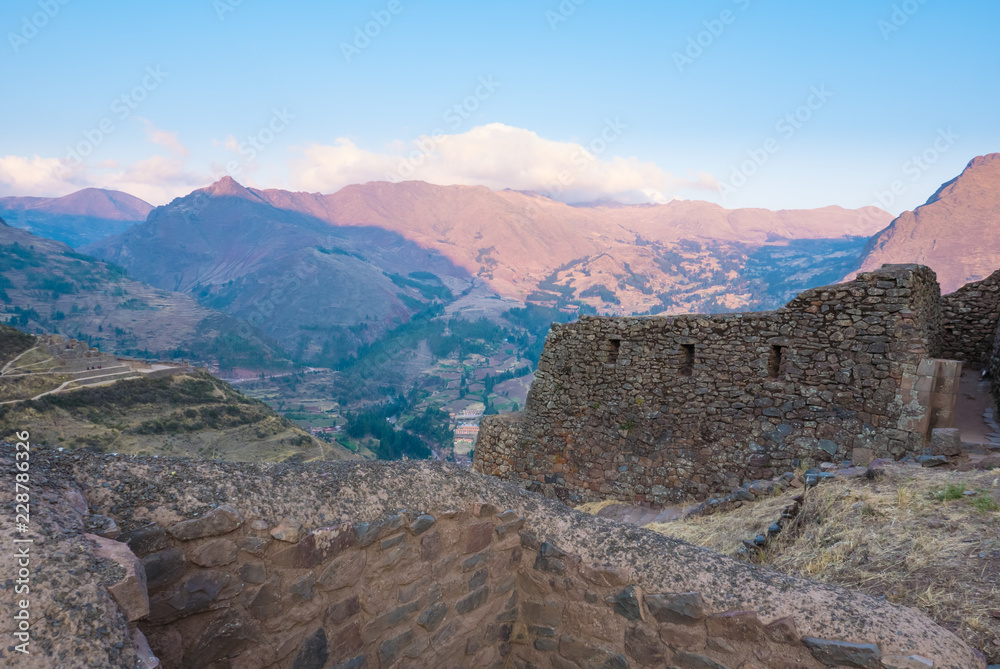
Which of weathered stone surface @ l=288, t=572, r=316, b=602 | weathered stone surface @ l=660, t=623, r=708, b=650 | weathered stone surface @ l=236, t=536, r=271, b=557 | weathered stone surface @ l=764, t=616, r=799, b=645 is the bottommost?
weathered stone surface @ l=660, t=623, r=708, b=650

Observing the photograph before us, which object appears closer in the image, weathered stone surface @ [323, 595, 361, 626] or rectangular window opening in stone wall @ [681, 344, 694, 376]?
weathered stone surface @ [323, 595, 361, 626]

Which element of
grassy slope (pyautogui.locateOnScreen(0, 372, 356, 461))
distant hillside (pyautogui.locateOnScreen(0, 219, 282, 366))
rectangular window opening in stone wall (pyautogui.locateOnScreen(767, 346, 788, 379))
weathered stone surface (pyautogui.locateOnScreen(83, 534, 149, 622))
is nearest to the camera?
weathered stone surface (pyautogui.locateOnScreen(83, 534, 149, 622))

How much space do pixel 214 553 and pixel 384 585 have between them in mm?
970

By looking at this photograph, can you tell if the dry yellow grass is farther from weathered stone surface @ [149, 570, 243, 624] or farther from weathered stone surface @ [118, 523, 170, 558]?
weathered stone surface @ [118, 523, 170, 558]

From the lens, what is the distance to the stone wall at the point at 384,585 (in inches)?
80.7

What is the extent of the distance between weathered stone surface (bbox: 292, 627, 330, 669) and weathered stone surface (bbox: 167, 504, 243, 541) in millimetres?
763

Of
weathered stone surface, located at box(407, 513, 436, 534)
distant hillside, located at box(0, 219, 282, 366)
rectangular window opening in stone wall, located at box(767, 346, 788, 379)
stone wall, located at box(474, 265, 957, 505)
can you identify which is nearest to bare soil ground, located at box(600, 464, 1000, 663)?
stone wall, located at box(474, 265, 957, 505)

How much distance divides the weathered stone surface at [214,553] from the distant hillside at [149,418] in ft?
127

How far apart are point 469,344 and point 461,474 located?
108864 millimetres

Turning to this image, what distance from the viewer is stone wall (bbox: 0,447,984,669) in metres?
2.05

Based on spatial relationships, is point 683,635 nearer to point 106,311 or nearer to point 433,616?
point 433,616

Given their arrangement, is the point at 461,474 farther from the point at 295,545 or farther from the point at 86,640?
the point at 86,640

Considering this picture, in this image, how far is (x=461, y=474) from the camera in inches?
143

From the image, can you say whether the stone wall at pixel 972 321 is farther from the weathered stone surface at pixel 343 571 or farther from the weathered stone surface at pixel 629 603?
the weathered stone surface at pixel 343 571
